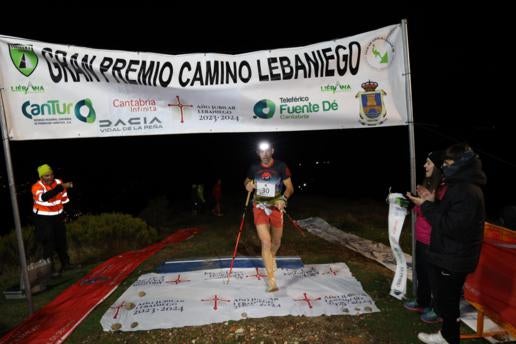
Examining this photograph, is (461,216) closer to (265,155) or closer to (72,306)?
(265,155)

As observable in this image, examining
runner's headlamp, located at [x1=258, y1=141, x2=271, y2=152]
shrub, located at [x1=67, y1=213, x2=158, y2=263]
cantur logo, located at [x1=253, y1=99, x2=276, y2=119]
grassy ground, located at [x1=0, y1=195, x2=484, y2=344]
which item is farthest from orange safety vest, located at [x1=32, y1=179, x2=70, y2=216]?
cantur logo, located at [x1=253, y1=99, x2=276, y2=119]

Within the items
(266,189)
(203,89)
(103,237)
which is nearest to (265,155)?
(266,189)

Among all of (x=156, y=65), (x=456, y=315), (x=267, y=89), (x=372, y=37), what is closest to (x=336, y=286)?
(x=456, y=315)

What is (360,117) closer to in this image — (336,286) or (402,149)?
(336,286)

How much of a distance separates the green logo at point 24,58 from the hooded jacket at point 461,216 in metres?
5.18

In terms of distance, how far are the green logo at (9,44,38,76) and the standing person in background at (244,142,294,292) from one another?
3.25 m

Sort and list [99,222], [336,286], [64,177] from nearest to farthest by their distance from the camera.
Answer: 1. [336,286]
2. [99,222]
3. [64,177]

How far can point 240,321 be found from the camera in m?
4.46

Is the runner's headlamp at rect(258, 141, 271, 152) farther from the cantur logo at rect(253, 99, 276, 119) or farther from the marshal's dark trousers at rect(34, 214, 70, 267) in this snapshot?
the marshal's dark trousers at rect(34, 214, 70, 267)

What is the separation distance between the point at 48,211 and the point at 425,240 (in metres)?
6.28

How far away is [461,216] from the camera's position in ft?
10.7

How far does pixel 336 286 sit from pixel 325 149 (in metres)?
51.6

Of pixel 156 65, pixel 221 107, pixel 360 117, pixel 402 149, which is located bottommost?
pixel 402 149

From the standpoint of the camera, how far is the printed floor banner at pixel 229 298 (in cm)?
459
